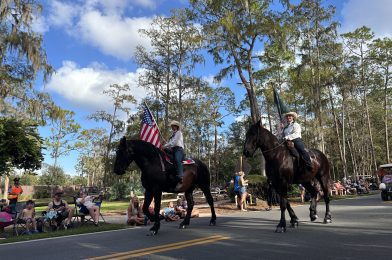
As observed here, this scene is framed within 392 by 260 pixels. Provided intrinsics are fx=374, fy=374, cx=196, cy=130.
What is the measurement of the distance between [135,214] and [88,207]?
1.57 m

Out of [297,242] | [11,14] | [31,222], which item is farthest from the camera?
[11,14]

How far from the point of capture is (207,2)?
22.8 metres

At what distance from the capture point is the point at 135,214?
12133mm

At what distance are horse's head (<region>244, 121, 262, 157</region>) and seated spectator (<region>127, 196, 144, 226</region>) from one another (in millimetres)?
4765

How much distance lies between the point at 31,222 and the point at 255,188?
499 inches

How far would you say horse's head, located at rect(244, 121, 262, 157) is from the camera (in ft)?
28.7

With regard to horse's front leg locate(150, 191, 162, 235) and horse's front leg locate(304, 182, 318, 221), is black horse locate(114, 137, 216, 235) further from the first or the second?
horse's front leg locate(304, 182, 318, 221)

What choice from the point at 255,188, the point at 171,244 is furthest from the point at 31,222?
the point at 255,188

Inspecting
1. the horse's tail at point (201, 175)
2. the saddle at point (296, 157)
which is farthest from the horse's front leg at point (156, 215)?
the saddle at point (296, 157)

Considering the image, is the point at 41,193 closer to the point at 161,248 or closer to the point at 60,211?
the point at 60,211

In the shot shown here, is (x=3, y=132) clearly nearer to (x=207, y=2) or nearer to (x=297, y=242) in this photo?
(x=297, y=242)

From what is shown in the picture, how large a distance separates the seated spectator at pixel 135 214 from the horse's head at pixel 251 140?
4765 mm

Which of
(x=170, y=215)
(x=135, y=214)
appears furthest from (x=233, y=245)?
(x=170, y=215)

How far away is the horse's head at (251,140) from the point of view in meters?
8.75
